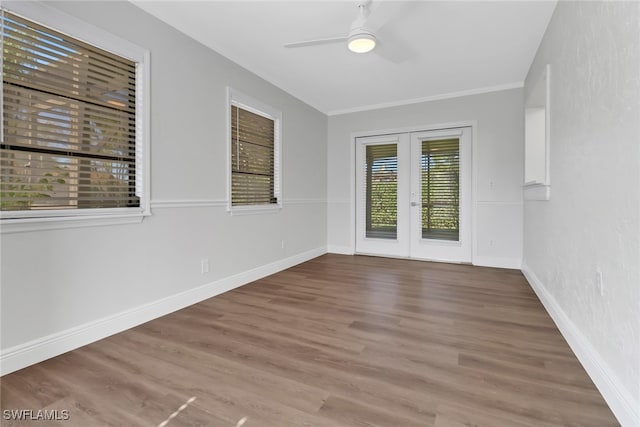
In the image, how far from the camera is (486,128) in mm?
4324

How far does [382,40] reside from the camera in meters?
2.95

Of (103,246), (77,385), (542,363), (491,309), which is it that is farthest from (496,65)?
(77,385)

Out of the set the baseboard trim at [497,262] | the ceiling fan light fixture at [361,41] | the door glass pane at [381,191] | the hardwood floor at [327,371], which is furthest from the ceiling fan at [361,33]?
the baseboard trim at [497,262]

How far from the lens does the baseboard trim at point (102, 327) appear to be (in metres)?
1.75

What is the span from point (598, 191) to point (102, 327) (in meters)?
3.16

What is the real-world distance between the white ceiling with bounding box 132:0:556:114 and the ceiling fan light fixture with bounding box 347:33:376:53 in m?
0.11

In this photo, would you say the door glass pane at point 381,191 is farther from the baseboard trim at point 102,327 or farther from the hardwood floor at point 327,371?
the baseboard trim at point 102,327

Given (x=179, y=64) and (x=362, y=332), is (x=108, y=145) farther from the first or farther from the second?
(x=362, y=332)

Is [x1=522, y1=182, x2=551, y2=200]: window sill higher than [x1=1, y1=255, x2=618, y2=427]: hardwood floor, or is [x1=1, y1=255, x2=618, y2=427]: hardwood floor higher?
[x1=522, y1=182, x2=551, y2=200]: window sill

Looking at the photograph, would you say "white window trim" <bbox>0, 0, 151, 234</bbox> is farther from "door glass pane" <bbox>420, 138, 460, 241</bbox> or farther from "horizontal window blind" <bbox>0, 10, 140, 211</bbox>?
"door glass pane" <bbox>420, 138, 460, 241</bbox>

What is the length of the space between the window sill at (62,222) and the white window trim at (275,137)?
108cm

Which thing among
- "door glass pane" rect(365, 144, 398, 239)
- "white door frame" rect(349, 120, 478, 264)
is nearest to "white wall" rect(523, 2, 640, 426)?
"white door frame" rect(349, 120, 478, 264)

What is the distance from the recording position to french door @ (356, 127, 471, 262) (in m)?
4.57

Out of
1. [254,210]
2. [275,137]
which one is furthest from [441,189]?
[254,210]
